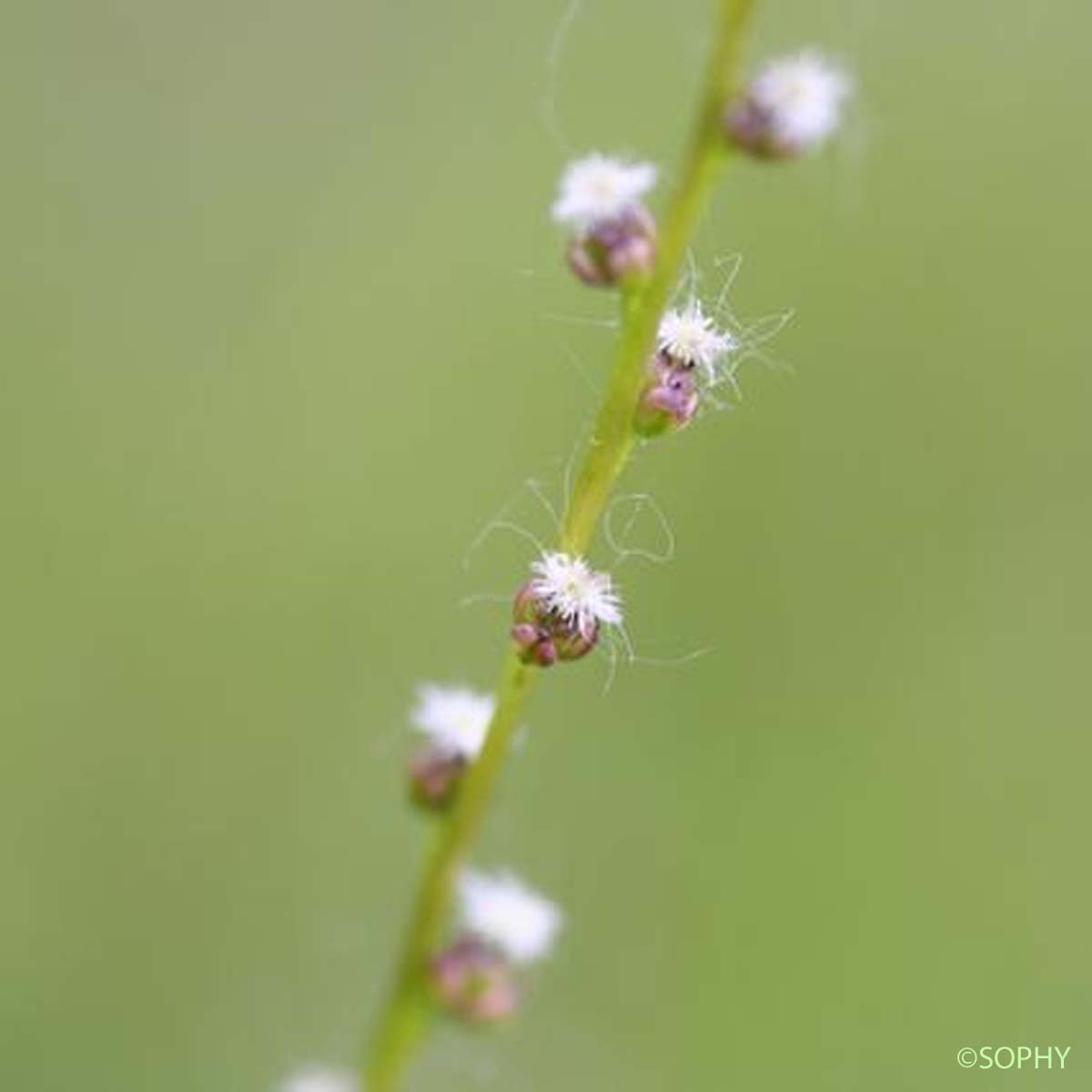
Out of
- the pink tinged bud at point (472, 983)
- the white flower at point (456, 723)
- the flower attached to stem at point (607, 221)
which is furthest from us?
the white flower at point (456, 723)

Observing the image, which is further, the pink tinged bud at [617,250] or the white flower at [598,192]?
the white flower at [598,192]

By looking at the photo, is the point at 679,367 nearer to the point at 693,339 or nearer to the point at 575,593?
the point at 693,339

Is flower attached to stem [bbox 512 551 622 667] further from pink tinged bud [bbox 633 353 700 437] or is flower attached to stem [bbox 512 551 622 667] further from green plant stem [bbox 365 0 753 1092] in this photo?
pink tinged bud [bbox 633 353 700 437]

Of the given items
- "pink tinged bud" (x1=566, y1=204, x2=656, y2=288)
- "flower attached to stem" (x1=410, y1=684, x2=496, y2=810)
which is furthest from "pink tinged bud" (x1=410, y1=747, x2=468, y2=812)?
"pink tinged bud" (x1=566, y1=204, x2=656, y2=288)

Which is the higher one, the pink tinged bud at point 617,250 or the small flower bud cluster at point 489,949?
the pink tinged bud at point 617,250

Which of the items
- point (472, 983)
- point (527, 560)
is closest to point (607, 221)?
point (472, 983)

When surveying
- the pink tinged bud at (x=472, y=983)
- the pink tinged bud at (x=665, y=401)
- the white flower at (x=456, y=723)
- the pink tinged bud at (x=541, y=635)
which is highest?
the pink tinged bud at (x=665, y=401)

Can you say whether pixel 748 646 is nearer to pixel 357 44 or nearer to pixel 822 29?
pixel 822 29

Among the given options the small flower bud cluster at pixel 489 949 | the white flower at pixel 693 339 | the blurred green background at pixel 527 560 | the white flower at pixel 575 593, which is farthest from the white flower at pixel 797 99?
the blurred green background at pixel 527 560

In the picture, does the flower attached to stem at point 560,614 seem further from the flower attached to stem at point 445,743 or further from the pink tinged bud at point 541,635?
the flower attached to stem at point 445,743

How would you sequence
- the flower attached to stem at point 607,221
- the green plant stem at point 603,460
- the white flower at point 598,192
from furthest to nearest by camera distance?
the white flower at point 598,192 → the flower attached to stem at point 607,221 → the green plant stem at point 603,460
